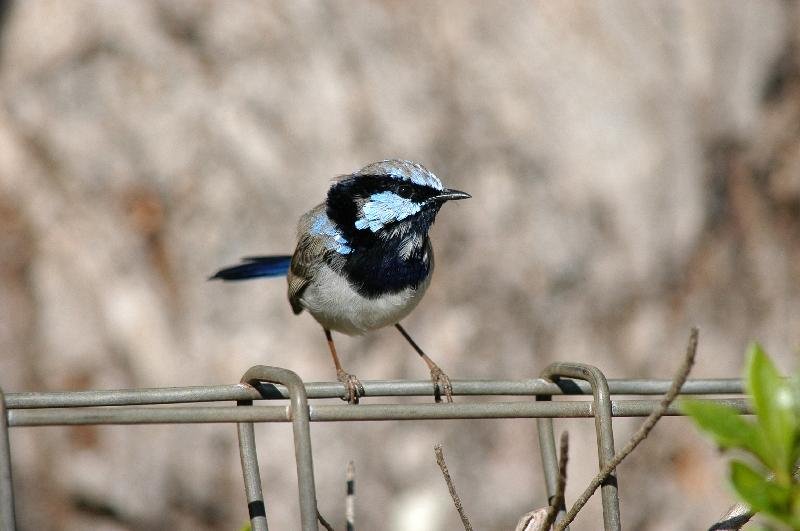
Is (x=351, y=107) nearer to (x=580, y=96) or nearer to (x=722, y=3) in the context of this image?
(x=580, y=96)

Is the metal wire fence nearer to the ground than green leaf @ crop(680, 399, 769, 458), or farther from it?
farther from it

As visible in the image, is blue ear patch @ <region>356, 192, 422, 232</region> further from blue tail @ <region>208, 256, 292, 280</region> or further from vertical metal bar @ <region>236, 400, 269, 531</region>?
vertical metal bar @ <region>236, 400, 269, 531</region>

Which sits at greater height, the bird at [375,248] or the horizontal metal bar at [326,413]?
the bird at [375,248]

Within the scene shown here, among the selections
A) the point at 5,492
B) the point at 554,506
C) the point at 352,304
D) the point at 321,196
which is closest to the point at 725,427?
the point at 554,506

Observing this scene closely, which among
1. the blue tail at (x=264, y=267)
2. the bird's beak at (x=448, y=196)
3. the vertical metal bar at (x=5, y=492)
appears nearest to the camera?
the vertical metal bar at (x=5, y=492)

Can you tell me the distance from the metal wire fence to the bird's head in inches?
69.4

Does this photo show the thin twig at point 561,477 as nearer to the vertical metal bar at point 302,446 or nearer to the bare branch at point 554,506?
the bare branch at point 554,506

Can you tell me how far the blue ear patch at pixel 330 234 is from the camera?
3.71m

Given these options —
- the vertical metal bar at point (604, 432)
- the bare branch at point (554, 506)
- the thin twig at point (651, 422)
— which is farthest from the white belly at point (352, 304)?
the thin twig at point (651, 422)

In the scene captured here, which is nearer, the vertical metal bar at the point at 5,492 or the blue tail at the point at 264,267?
the vertical metal bar at the point at 5,492

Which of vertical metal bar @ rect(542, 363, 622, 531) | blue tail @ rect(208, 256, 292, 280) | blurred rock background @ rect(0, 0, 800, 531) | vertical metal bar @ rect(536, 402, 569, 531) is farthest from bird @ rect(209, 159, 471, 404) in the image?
vertical metal bar @ rect(542, 363, 622, 531)

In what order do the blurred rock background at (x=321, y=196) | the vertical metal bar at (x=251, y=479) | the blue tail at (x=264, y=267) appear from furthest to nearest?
1. the blurred rock background at (x=321, y=196)
2. the blue tail at (x=264, y=267)
3. the vertical metal bar at (x=251, y=479)

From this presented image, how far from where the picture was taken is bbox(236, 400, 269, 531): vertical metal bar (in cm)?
170

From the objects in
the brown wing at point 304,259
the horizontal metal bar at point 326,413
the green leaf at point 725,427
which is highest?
the brown wing at point 304,259
